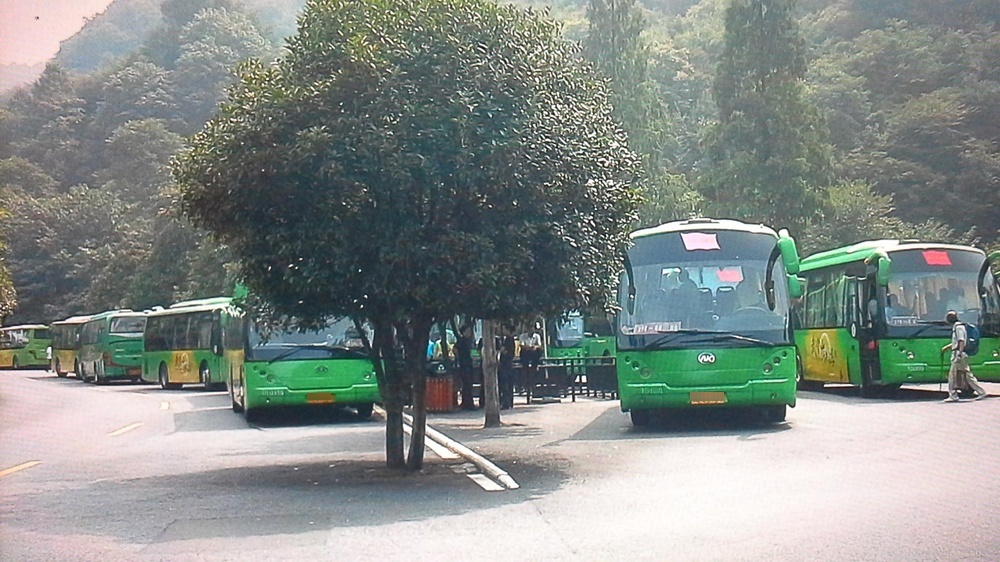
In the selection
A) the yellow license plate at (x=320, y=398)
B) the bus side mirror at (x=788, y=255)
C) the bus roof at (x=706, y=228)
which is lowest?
the yellow license plate at (x=320, y=398)

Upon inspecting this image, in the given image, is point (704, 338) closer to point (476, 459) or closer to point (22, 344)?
point (476, 459)

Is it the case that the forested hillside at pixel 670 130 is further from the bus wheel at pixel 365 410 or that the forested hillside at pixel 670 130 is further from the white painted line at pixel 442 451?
the white painted line at pixel 442 451

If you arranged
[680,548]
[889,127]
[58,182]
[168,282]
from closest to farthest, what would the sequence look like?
[680,548], [889,127], [168,282], [58,182]

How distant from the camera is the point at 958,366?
68.7ft

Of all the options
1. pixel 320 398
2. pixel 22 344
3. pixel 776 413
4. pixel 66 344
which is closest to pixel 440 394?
pixel 320 398

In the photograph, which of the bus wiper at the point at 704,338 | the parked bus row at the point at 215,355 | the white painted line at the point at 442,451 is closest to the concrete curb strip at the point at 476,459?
the white painted line at the point at 442,451

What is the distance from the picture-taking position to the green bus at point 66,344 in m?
51.8

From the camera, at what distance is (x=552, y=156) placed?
1238 cm

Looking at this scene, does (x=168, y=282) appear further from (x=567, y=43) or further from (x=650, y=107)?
(x=567, y=43)

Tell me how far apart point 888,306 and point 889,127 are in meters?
26.9

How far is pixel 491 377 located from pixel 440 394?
3934mm

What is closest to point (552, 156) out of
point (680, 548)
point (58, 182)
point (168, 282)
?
point (680, 548)

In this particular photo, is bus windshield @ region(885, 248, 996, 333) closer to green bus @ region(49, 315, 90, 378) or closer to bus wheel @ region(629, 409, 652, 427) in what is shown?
bus wheel @ region(629, 409, 652, 427)

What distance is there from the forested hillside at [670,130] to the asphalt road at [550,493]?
15.3 metres
